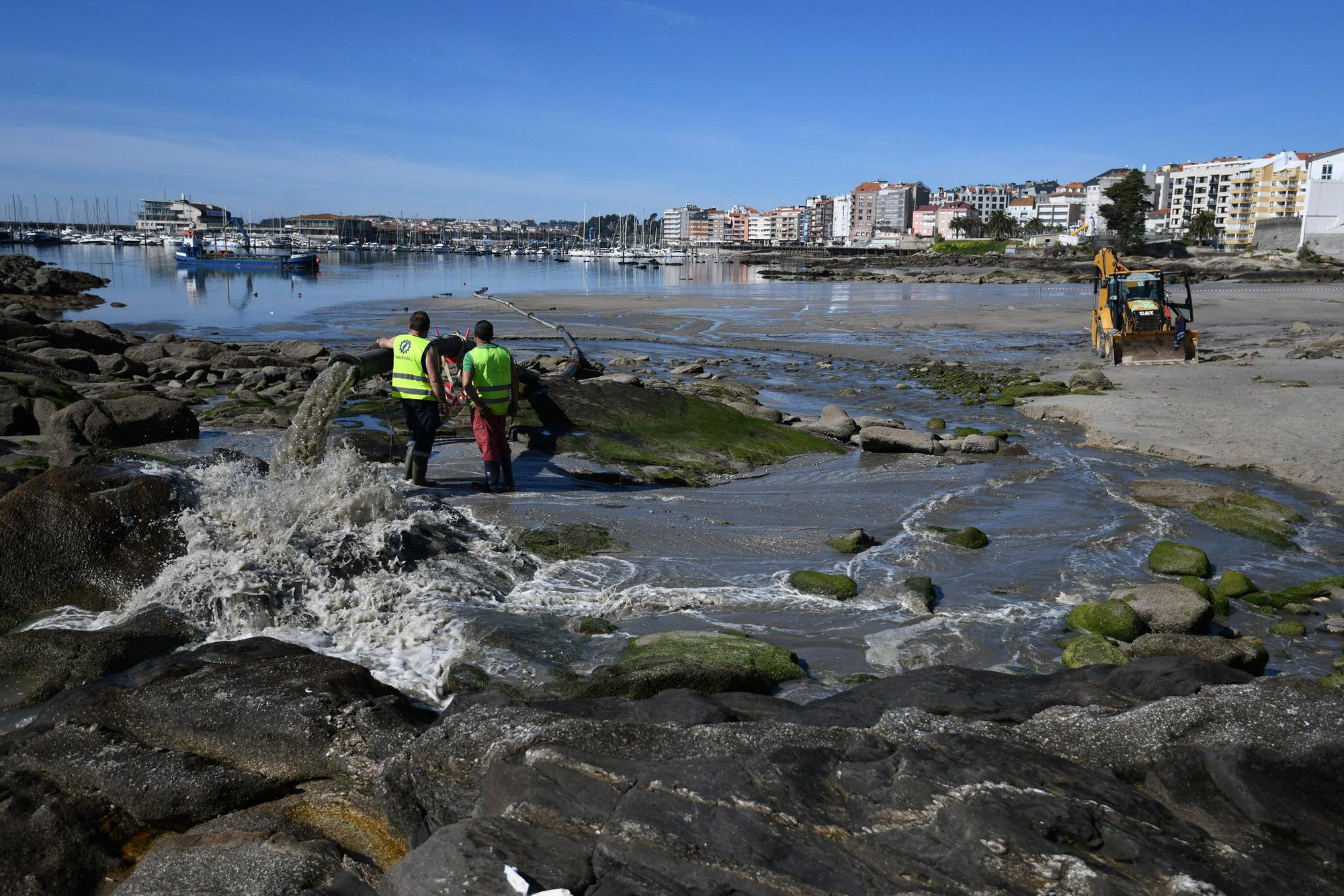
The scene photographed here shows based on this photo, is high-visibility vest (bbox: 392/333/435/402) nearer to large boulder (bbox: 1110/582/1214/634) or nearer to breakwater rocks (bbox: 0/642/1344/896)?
breakwater rocks (bbox: 0/642/1344/896)

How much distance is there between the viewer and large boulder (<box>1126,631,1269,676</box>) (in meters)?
7.12

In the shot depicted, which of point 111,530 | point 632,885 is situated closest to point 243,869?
point 632,885

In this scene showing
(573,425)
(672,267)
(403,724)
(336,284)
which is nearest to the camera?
(403,724)

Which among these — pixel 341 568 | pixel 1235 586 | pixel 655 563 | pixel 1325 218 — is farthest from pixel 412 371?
pixel 1325 218

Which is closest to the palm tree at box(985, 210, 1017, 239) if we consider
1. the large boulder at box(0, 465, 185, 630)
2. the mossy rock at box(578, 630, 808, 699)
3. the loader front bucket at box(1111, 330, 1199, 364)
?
the loader front bucket at box(1111, 330, 1199, 364)

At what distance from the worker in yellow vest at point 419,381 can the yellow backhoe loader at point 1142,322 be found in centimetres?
2143

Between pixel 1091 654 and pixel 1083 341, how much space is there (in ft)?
106

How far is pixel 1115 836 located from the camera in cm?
410

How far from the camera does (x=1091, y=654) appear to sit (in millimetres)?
7770

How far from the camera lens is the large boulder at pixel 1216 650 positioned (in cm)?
712

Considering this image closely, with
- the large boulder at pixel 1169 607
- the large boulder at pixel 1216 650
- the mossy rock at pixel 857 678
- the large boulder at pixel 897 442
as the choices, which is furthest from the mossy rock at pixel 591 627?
→ the large boulder at pixel 897 442

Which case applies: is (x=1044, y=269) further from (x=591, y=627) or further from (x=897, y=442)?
(x=591, y=627)

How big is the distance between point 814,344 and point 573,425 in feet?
76.3

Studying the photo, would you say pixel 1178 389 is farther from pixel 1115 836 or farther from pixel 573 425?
pixel 1115 836
